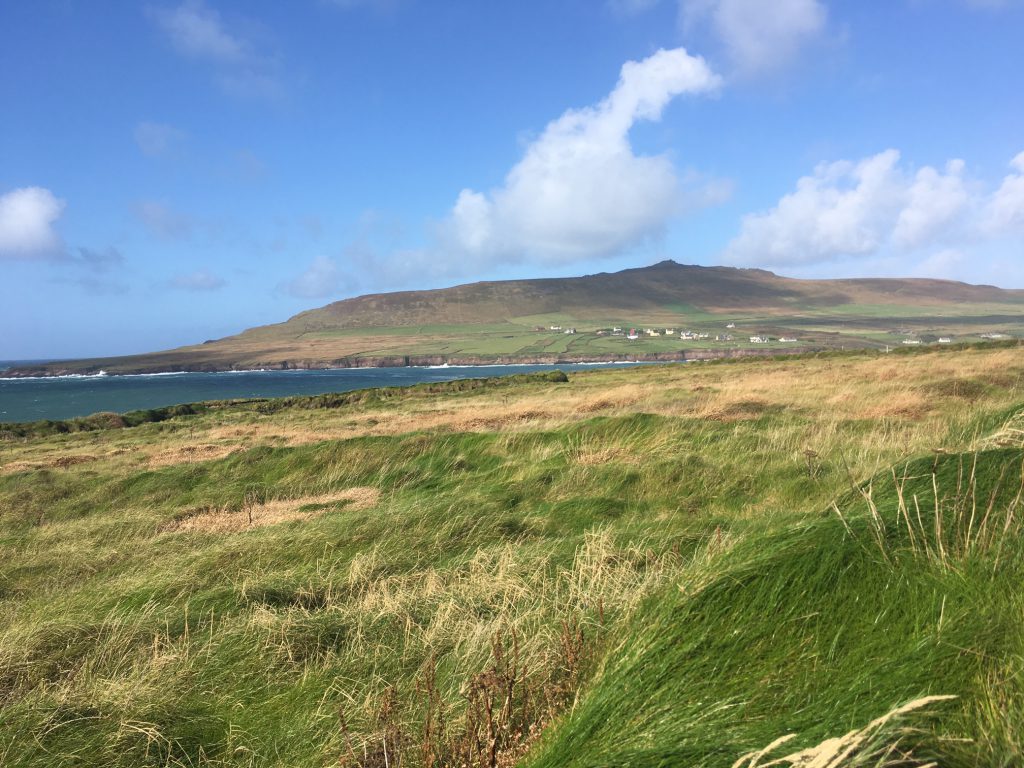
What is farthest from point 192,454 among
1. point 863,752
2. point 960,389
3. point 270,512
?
point 960,389

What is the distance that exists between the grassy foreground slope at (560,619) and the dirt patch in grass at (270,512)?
0.29 feet

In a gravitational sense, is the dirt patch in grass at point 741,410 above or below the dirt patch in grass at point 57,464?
above

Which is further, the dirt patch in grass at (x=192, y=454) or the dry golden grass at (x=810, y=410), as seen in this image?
the dirt patch in grass at (x=192, y=454)

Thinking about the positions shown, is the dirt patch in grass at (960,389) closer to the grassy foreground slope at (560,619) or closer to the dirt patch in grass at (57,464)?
the grassy foreground slope at (560,619)

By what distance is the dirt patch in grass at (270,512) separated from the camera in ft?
30.0

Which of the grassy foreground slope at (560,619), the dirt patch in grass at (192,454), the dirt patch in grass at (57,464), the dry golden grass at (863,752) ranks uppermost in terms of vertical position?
the dry golden grass at (863,752)

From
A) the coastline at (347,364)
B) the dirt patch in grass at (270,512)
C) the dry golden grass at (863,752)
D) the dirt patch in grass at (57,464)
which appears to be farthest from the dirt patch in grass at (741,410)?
the coastline at (347,364)

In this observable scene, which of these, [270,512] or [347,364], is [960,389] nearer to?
[270,512]

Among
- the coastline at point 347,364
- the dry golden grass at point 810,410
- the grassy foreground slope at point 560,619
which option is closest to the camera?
the grassy foreground slope at point 560,619

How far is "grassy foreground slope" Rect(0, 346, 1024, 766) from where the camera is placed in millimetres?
2389

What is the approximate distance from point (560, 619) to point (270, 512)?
7.50 metres

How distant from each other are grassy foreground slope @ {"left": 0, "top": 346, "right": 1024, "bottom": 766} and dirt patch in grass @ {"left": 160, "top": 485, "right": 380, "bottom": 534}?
0.29 feet

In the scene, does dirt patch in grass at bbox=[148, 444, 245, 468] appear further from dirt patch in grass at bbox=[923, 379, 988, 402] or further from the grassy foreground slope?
dirt patch in grass at bbox=[923, 379, 988, 402]

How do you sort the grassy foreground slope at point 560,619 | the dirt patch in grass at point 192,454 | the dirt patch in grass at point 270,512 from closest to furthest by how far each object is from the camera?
the grassy foreground slope at point 560,619, the dirt patch in grass at point 270,512, the dirt patch in grass at point 192,454
